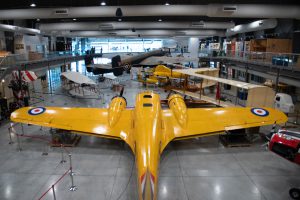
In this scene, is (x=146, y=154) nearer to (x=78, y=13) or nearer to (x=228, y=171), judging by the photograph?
(x=228, y=171)

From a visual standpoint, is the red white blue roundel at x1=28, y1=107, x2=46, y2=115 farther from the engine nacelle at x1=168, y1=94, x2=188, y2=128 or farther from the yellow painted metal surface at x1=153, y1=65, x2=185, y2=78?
the yellow painted metal surface at x1=153, y1=65, x2=185, y2=78

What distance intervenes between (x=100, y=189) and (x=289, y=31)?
21362mm

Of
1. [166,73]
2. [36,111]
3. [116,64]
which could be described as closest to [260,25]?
[166,73]

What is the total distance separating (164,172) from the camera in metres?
7.86

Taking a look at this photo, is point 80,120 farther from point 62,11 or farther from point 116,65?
point 116,65

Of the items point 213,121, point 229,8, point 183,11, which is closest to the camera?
point 213,121

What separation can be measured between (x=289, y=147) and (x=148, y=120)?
175 inches

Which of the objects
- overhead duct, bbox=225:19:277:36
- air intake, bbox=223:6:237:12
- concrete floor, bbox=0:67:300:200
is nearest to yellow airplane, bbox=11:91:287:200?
concrete floor, bbox=0:67:300:200

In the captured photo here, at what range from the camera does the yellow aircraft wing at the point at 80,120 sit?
891 centimetres

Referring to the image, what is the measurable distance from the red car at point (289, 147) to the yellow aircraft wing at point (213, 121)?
91.5 inches

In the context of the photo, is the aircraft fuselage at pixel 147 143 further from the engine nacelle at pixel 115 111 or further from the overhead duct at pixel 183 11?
the overhead duct at pixel 183 11

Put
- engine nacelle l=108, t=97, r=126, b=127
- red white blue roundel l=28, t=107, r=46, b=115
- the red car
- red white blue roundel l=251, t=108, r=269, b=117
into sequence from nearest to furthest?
1. the red car
2. engine nacelle l=108, t=97, r=126, b=127
3. red white blue roundel l=251, t=108, r=269, b=117
4. red white blue roundel l=28, t=107, r=46, b=115

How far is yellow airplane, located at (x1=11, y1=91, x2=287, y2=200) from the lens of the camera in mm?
8250

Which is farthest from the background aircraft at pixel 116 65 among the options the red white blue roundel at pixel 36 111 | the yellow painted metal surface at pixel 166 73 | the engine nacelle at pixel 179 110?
the engine nacelle at pixel 179 110
